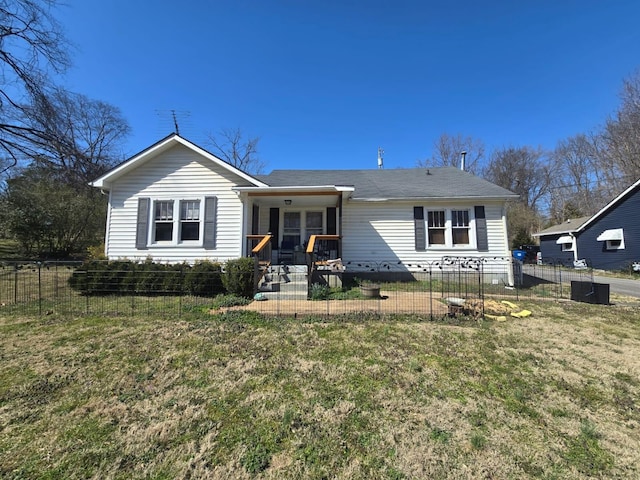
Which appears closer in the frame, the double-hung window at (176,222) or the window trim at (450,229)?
the double-hung window at (176,222)

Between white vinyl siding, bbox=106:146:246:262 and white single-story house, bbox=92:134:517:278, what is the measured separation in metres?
0.04

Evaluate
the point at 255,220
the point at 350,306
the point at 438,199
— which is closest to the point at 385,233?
the point at 438,199

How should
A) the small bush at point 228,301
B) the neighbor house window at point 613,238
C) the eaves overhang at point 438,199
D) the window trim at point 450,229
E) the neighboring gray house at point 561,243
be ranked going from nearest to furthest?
the small bush at point 228,301 < the eaves overhang at point 438,199 < the window trim at point 450,229 < the neighbor house window at point 613,238 < the neighboring gray house at point 561,243

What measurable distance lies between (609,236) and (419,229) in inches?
586

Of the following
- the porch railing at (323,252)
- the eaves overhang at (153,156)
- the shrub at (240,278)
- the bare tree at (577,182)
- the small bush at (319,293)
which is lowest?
the small bush at (319,293)

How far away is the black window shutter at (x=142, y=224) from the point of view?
1016cm

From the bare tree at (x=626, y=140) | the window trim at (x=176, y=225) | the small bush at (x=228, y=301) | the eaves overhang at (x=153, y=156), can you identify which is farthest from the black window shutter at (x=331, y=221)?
the bare tree at (x=626, y=140)

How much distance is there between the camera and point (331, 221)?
460 inches

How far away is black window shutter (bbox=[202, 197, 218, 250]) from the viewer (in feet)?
33.2

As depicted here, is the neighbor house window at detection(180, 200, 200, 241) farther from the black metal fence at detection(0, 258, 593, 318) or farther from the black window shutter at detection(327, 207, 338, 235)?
the black window shutter at detection(327, 207, 338, 235)

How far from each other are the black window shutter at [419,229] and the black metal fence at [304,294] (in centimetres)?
77

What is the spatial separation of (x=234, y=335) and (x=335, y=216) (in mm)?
7468

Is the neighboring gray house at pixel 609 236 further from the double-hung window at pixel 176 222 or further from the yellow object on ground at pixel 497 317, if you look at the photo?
the double-hung window at pixel 176 222

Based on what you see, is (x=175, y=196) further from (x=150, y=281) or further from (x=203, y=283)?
(x=203, y=283)
